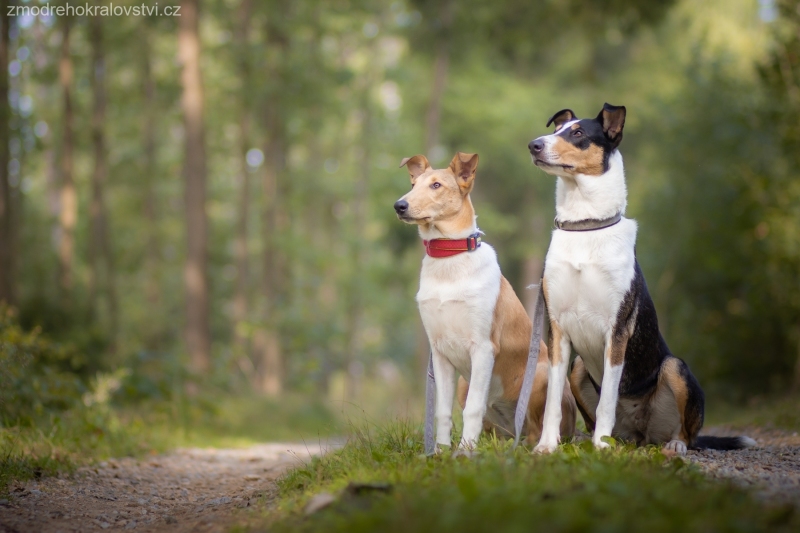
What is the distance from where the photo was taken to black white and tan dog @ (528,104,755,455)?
5.20 meters

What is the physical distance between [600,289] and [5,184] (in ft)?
37.5

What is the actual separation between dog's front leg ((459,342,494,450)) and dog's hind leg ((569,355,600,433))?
850 millimetres

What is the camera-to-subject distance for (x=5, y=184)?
1300 cm

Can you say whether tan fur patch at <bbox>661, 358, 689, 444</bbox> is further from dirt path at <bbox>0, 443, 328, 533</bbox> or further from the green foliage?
the green foliage

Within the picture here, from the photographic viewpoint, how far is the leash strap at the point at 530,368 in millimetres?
→ 5379

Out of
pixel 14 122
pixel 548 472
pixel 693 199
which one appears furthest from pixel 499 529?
pixel 693 199

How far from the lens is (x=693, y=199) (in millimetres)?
16703

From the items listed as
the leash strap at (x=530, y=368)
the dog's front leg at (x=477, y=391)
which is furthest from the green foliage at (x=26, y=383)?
the leash strap at (x=530, y=368)

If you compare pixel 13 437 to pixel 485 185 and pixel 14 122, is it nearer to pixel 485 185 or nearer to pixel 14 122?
pixel 14 122

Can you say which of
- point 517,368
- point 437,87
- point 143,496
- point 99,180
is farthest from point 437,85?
point 143,496

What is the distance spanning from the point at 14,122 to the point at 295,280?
1352 centimetres

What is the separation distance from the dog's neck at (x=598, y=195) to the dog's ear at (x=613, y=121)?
133mm

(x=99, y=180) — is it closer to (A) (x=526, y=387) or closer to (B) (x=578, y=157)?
(A) (x=526, y=387)

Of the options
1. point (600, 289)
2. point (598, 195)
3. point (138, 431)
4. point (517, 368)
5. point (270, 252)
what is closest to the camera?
point (600, 289)
